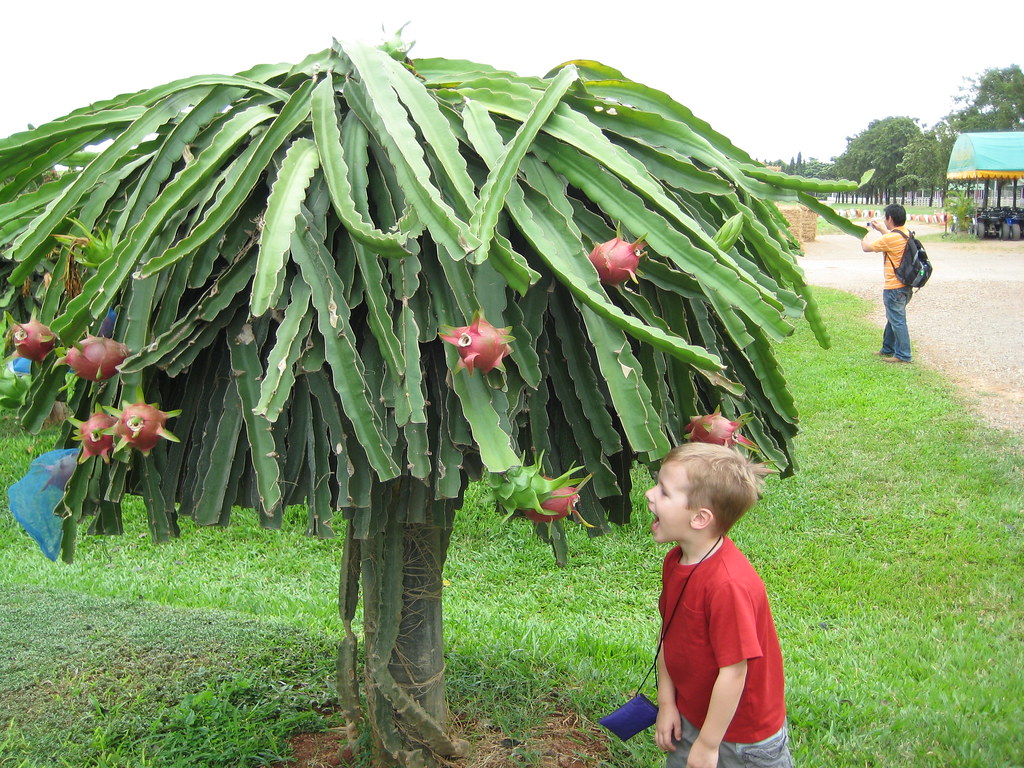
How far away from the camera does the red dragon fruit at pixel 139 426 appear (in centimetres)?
185

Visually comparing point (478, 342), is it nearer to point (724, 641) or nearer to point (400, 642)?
point (724, 641)

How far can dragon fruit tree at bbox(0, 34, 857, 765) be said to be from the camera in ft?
5.80

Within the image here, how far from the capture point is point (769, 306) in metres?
1.88

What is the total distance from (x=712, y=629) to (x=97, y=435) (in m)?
1.53

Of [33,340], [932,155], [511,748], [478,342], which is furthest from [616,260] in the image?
[932,155]

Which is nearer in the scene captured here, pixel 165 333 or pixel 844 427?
pixel 165 333

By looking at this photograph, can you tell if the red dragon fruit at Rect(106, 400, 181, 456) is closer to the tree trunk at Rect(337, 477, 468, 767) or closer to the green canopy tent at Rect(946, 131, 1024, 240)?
the tree trunk at Rect(337, 477, 468, 767)

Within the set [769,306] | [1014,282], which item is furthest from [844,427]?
[1014,282]

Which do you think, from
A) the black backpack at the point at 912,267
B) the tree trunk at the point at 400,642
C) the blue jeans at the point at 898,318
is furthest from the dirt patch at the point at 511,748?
the blue jeans at the point at 898,318

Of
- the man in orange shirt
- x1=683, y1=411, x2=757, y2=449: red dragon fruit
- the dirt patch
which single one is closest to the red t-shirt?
x1=683, y1=411, x2=757, y2=449: red dragon fruit

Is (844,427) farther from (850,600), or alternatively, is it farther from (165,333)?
(165,333)

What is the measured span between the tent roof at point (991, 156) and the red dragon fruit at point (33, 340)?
2977cm

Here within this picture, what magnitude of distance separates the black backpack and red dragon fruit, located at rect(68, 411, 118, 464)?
9659 mm

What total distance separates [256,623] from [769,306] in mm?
3361
